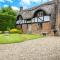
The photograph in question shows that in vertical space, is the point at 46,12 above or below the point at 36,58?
above

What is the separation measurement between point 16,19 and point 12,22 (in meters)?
1.54

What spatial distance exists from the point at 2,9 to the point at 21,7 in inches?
500

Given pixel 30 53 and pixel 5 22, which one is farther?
pixel 5 22

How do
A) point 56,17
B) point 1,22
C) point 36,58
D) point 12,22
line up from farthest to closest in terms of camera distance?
1. point 12,22
2. point 1,22
3. point 56,17
4. point 36,58

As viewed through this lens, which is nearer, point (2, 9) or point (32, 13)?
point (32, 13)

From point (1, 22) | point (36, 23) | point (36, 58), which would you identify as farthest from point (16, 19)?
point (36, 58)

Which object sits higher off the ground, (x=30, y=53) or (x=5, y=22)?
(x=5, y=22)

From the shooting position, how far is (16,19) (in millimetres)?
45250

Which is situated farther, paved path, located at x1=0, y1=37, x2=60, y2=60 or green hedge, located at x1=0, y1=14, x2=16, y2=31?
green hedge, located at x1=0, y1=14, x2=16, y2=31

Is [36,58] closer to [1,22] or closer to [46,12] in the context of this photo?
[46,12]

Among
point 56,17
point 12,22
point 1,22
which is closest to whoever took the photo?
point 56,17

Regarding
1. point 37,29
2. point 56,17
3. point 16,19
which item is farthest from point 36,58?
point 16,19

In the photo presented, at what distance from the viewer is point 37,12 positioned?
38.4 meters

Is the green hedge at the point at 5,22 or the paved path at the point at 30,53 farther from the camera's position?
the green hedge at the point at 5,22
